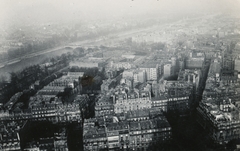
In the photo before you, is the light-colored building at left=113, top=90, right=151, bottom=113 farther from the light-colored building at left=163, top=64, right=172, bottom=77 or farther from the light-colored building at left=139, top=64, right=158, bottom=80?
the light-colored building at left=163, top=64, right=172, bottom=77

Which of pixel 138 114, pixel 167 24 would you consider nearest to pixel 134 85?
pixel 138 114

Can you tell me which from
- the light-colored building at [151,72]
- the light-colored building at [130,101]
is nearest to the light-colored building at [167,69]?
the light-colored building at [151,72]

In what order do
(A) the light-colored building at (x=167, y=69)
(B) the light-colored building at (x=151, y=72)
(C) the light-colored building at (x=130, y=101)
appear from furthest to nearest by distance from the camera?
(A) the light-colored building at (x=167, y=69) → (B) the light-colored building at (x=151, y=72) → (C) the light-colored building at (x=130, y=101)

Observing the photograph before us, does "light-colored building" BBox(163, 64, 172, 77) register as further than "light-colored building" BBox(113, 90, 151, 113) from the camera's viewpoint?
Yes

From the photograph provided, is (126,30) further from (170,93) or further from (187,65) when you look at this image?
(170,93)

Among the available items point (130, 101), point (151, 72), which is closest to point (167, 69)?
point (151, 72)

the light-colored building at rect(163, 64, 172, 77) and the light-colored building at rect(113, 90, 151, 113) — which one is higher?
the light-colored building at rect(163, 64, 172, 77)

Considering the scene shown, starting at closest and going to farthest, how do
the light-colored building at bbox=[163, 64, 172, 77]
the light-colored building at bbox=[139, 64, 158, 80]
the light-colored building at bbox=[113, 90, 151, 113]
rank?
the light-colored building at bbox=[113, 90, 151, 113], the light-colored building at bbox=[139, 64, 158, 80], the light-colored building at bbox=[163, 64, 172, 77]

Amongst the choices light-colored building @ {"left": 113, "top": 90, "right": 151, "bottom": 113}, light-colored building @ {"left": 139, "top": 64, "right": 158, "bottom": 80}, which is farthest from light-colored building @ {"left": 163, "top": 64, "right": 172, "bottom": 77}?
light-colored building @ {"left": 113, "top": 90, "right": 151, "bottom": 113}

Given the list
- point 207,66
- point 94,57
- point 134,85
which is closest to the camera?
point 134,85

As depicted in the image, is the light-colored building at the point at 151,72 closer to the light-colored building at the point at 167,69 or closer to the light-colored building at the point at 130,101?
the light-colored building at the point at 167,69

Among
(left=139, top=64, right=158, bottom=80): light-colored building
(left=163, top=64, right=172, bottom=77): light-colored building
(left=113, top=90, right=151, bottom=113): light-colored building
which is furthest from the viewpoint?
(left=163, top=64, right=172, bottom=77): light-colored building
